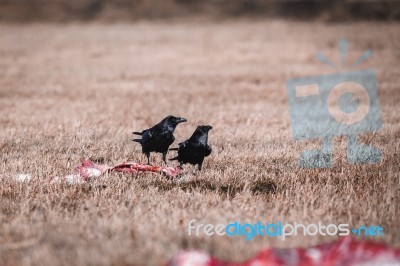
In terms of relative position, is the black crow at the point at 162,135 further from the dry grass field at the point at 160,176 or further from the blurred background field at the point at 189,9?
the blurred background field at the point at 189,9

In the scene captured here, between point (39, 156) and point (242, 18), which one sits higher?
point (242, 18)

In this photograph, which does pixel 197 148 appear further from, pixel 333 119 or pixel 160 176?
pixel 333 119

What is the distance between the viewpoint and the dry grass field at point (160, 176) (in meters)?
3.51

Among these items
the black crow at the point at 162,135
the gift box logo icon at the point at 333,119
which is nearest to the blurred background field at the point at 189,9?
the gift box logo icon at the point at 333,119

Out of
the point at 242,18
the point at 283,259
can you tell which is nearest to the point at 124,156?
the point at 283,259

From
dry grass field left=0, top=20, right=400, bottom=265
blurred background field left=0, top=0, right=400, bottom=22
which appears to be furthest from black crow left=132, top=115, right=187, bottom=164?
blurred background field left=0, top=0, right=400, bottom=22

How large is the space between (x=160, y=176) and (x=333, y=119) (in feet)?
17.0

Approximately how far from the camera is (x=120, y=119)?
32.2 ft

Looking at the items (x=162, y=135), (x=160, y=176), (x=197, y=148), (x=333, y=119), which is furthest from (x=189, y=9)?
(x=160, y=176)

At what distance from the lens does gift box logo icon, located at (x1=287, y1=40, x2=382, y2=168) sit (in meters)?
6.25

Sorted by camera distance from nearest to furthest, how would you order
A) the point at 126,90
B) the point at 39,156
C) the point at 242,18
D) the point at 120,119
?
the point at 39,156
the point at 120,119
the point at 126,90
the point at 242,18

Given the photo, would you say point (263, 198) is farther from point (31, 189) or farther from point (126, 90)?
point (126, 90)

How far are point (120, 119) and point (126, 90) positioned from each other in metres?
5.01

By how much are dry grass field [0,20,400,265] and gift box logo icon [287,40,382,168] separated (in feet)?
0.66
